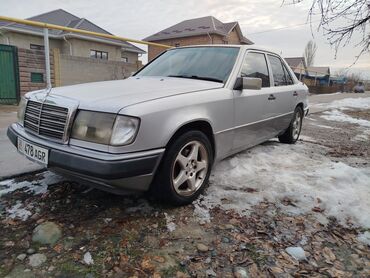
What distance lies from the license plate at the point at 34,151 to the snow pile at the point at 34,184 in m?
0.48

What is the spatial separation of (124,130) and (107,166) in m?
0.29

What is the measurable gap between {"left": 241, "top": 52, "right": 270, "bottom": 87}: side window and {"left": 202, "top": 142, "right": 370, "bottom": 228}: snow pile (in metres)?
1.11

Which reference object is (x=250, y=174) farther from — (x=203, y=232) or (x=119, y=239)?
(x=119, y=239)

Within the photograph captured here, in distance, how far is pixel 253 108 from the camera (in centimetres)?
387

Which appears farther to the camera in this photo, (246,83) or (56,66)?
(56,66)

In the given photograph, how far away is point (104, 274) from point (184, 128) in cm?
133

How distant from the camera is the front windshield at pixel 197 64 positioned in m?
3.60

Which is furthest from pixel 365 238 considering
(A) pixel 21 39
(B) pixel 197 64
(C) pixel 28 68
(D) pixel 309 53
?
(D) pixel 309 53

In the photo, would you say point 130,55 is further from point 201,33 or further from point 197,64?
point 197,64

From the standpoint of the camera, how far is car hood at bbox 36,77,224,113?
8.00 feet

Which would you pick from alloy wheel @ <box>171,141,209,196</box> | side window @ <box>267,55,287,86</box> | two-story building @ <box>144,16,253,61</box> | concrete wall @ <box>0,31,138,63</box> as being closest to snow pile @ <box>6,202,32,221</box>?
alloy wheel @ <box>171,141,209,196</box>

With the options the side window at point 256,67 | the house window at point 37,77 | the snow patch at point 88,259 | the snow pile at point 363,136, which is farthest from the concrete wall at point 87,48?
the snow patch at point 88,259

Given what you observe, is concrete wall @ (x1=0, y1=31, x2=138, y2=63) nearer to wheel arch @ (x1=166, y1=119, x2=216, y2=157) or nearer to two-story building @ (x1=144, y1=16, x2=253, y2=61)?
two-story building @ (x1=144, y1=16, x2=253, y2=61)

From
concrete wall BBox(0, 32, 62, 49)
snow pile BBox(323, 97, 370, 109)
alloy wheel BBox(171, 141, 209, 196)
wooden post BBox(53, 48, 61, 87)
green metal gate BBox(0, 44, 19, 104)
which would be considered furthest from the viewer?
concrete wall BBox(0, 32, 62, 49)
